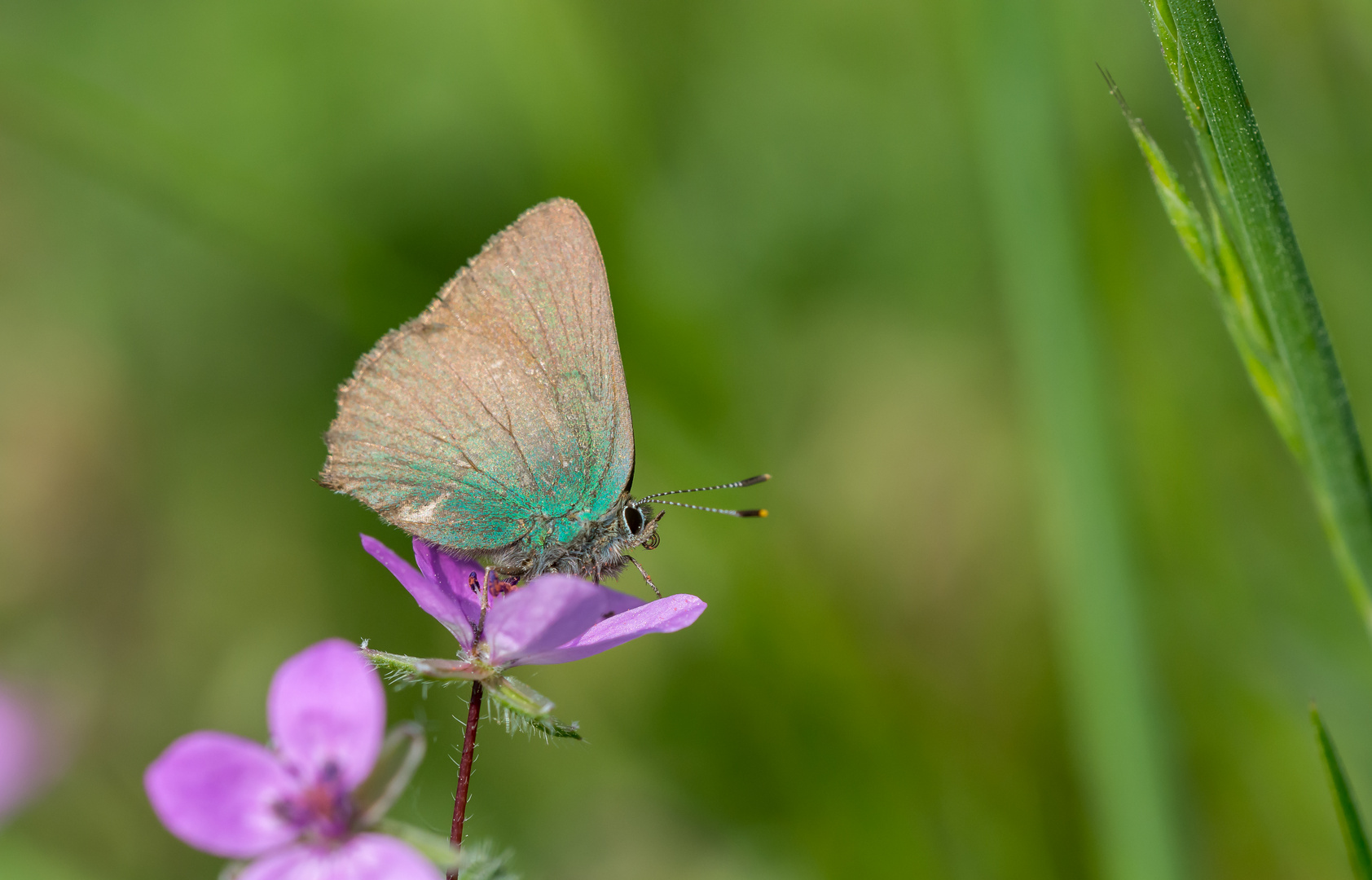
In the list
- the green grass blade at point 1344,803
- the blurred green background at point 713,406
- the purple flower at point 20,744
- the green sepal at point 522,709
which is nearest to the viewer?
the green grass blade at point 1344,803

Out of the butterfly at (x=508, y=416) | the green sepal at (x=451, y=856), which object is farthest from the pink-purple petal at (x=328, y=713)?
the butterfly at (x=508, y=416)

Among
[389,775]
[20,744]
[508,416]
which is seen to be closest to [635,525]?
[508,416]

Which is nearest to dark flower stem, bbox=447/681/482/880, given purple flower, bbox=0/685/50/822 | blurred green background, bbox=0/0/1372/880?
blurred green background, bbox=0/0/1372/880

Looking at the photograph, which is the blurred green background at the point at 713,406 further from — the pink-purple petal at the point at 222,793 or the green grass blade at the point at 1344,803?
the pink-purple petal at the point at 222,793

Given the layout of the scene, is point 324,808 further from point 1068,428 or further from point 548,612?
point 1068,428

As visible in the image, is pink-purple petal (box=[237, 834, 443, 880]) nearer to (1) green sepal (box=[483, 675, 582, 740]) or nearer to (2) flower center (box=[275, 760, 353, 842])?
(2) flower center (box=[275, 760, 353, 842])

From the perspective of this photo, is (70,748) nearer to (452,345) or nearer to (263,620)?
(263,620)

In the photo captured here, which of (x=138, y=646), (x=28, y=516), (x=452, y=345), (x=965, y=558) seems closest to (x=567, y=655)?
(x=452, y=345)
